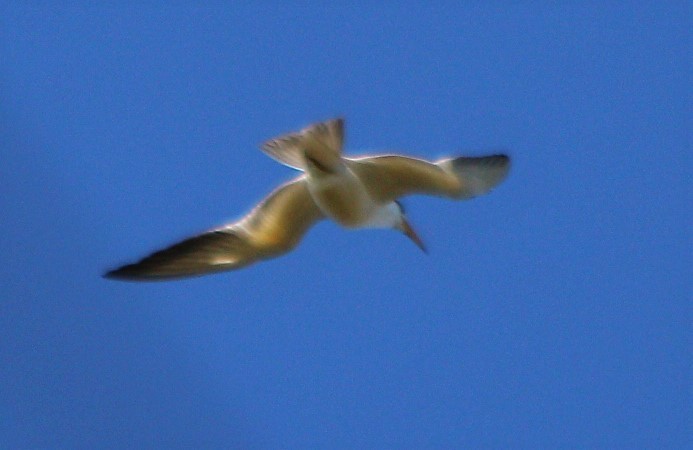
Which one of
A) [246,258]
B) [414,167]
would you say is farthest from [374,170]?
[246,258]

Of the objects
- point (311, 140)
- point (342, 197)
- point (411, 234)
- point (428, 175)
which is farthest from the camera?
point (411, 234)

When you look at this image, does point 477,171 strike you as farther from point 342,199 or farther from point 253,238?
point 253,238

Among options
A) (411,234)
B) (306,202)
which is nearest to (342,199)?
(306,202)

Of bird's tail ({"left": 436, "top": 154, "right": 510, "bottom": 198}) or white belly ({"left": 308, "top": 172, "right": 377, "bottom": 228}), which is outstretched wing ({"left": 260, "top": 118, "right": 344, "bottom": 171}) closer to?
white belly ({"left": 308, "top": 172, "right": 377, "bottom": 228})

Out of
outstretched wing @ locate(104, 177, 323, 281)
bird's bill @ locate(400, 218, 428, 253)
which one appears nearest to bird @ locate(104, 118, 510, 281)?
outstretched wing @ locate(104, 177, 323, 281)

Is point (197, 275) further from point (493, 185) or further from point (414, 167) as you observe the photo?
point (493, 185)

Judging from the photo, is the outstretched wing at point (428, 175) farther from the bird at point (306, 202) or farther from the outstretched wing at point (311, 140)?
the outstretched wing at point (311, 140)

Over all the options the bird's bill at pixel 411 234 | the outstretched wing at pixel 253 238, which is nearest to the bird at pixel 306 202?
the outstretched wing at pixel 253 238
